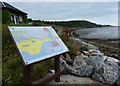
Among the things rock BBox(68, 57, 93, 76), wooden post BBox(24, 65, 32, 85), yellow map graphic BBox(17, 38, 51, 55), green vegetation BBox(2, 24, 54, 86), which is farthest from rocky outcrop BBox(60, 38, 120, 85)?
wooden post BBox(24, 65, 32, 85)

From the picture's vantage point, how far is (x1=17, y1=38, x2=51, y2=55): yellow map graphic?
3181 mm

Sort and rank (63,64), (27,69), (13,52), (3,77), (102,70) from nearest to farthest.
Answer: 1. (27,69)
2. (3,77)
3. (102,70)
4. (63,64)
5. (13,52)

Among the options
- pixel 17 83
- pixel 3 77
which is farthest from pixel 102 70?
pixel 3 77

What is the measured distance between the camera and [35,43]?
356 cm

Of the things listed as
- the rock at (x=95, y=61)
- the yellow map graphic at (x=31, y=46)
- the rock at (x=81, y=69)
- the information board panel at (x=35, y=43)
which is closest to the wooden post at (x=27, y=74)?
the information board panel at (x=35, y=43)

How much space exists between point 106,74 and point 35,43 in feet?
9.23

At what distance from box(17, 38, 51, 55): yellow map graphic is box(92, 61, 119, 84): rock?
250cm

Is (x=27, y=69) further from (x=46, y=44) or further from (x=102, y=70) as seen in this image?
(x=102, y=70)

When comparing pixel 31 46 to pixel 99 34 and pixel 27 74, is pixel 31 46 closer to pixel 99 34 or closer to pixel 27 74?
pixel 27 74

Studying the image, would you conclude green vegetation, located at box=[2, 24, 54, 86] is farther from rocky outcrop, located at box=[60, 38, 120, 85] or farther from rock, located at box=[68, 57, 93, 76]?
rocky outcrop, located at box=[60, 38, 120, 85]

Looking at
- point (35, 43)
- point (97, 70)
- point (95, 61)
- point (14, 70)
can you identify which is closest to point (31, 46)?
point (35, 43)

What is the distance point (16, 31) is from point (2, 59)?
2.56m

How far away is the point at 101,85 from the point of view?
4738mm

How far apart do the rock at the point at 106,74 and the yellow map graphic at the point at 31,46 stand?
2500 millimetres
